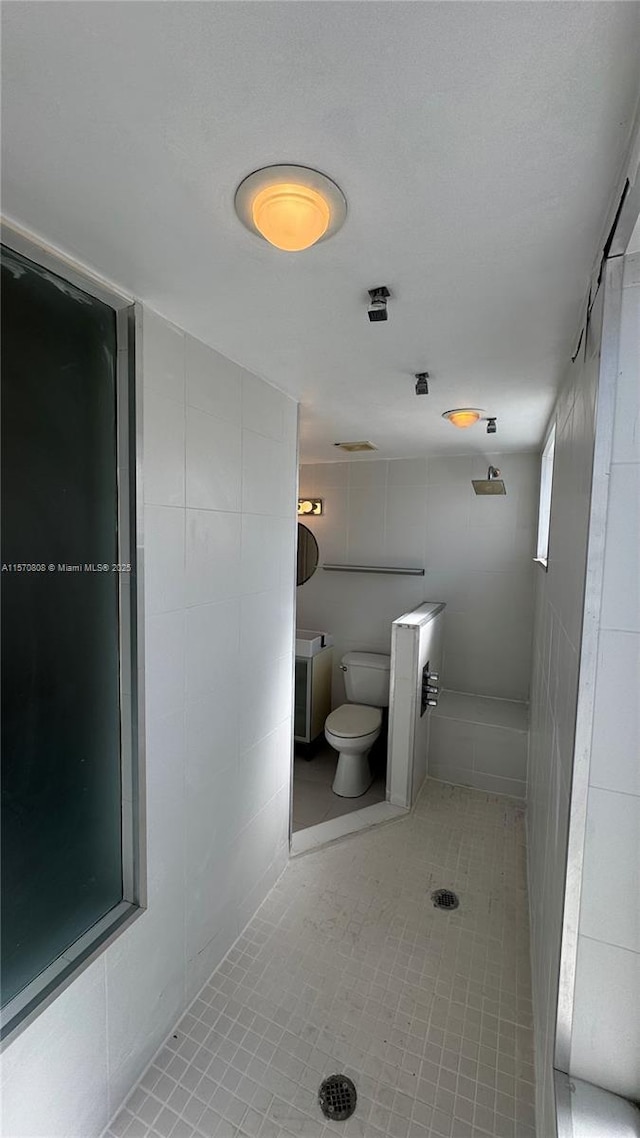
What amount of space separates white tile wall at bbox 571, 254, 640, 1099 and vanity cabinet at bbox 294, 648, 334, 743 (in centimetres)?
256

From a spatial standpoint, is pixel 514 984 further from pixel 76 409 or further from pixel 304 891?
pixel 76 409

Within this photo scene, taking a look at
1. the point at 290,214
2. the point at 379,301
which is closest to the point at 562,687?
the point at 379,301

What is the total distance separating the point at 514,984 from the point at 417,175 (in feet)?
7.64

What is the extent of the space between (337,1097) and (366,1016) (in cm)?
24

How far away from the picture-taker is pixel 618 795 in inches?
33.9

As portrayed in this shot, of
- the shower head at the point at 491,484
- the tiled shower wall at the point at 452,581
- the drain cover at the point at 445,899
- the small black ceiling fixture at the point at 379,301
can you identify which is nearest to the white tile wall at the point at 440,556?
the tiled shower wall at the point at 452,581

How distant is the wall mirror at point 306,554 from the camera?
3.81m

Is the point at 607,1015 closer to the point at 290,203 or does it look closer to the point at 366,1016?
the point at 366,1016

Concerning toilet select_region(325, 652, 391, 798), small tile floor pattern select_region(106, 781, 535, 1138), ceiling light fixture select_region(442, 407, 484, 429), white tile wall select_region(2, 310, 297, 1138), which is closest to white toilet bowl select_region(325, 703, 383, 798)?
toilet select_region(325, 652, 391, 798)

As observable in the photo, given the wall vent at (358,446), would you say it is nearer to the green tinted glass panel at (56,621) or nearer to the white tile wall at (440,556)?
the white tile wall at (440,556)

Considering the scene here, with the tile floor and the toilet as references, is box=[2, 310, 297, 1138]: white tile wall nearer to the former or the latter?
the tile floor

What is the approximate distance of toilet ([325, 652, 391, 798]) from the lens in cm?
289

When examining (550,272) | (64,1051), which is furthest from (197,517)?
(64,1051)

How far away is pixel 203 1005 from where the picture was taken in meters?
1.54
